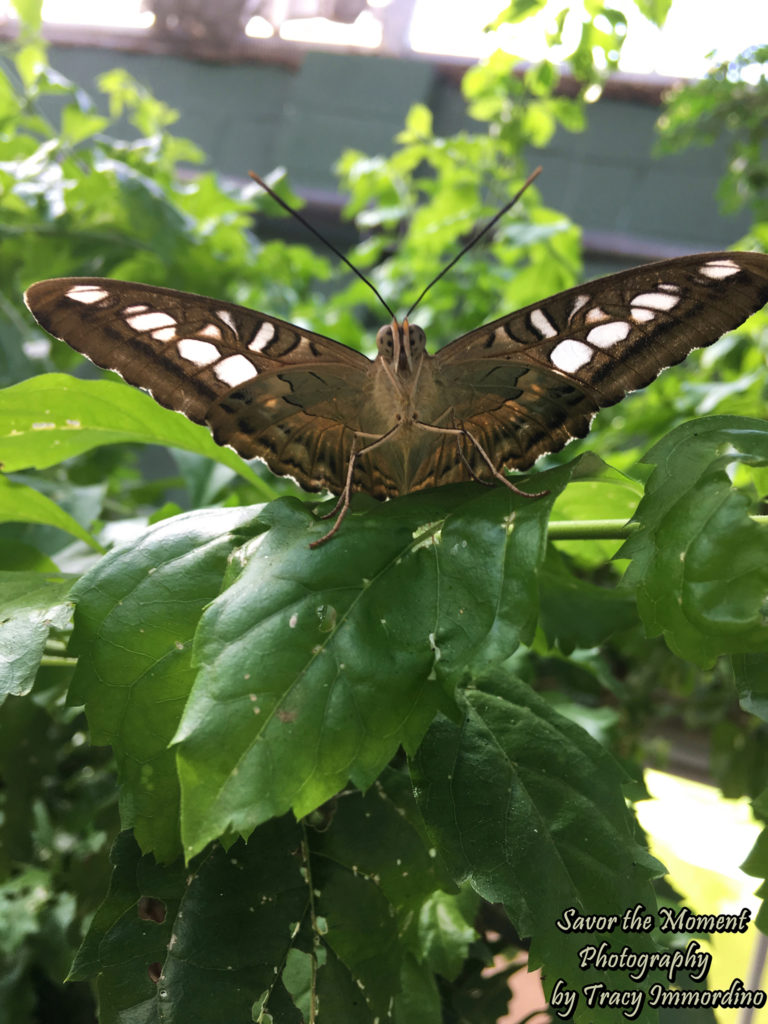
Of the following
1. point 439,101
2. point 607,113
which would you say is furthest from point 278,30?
point 607,113

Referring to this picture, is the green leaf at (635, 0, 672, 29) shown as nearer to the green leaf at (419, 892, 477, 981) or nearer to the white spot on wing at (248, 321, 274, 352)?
the white spot on wing at (248, 321, 274, 352)

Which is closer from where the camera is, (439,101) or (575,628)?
(575,628)

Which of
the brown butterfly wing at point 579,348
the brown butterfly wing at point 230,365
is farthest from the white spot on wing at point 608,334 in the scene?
the brown butterfly wing at point 230,365

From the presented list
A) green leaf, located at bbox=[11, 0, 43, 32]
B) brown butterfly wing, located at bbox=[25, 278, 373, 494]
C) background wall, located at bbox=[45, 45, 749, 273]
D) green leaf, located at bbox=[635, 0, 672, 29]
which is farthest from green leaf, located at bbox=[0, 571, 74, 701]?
background wall, located at bbox=[45, 45, 749, 273]

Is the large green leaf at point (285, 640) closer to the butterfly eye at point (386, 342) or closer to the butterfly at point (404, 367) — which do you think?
the butterfly at point (404, 367)

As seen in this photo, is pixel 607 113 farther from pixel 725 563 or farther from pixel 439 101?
pixel 725 563

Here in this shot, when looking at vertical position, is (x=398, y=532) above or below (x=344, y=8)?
below
